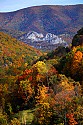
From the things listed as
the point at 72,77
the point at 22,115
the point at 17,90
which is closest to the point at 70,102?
the point at 22,115

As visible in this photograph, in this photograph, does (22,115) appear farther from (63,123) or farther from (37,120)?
(63,123)

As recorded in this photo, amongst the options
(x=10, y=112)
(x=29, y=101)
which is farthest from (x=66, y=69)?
(x=10, y=112)

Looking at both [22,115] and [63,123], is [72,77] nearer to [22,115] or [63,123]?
[22,115]

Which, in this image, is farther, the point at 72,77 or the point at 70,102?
the point at 72,77

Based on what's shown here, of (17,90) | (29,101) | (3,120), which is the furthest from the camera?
(17,90)

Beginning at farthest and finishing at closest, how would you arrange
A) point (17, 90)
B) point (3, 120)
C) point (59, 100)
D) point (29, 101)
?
1. point (17, 90)
2. point (29, 101)
3. point (3, 120)
4. point (59, 100)

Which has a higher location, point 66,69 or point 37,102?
point 66,69
